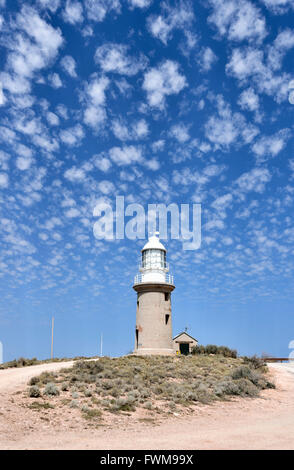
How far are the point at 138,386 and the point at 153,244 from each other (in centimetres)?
1765

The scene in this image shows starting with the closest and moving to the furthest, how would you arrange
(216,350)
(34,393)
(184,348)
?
(34,393) < (216,350) < (184,348)

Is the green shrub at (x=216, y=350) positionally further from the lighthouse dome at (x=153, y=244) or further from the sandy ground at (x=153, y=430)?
the sandy ground at (x=153, y=430)

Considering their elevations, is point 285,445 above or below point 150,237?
below

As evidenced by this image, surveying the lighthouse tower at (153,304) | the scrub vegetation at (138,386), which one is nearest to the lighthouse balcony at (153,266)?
the lighthouse tower at (153,304)

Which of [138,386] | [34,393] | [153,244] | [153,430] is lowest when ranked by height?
[153,430]

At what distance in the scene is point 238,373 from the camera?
22531 mm

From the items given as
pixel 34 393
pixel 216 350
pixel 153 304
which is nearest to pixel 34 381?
pixel 34 393

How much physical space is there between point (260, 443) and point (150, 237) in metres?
26.3

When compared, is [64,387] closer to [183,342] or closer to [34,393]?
[34,393]

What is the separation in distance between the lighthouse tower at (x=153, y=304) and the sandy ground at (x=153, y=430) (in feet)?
50.1

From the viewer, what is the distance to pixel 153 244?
111ft
